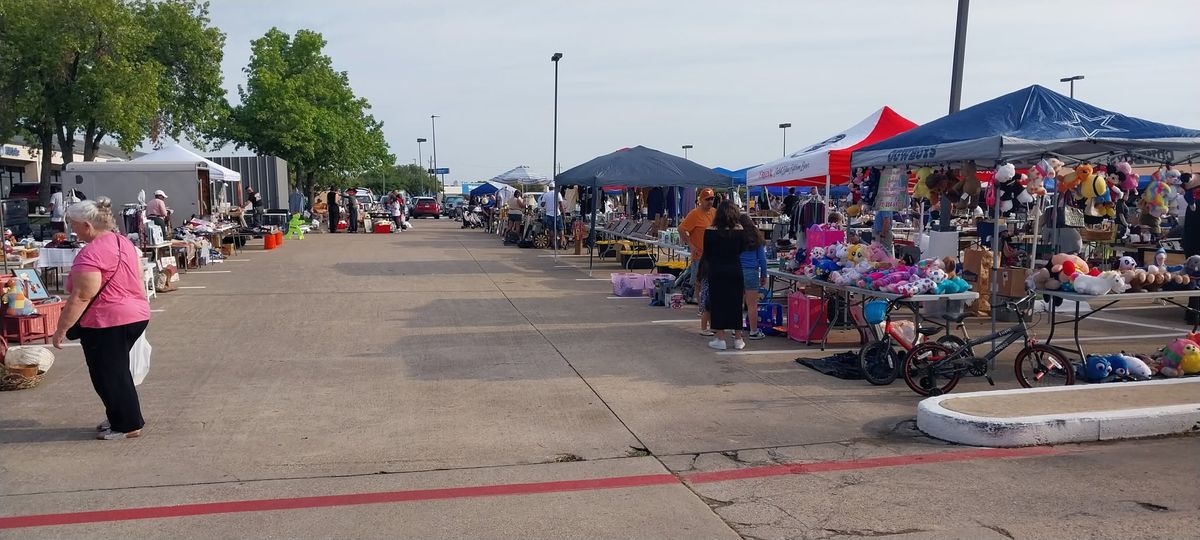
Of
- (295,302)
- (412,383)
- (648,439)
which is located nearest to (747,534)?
(648,439)

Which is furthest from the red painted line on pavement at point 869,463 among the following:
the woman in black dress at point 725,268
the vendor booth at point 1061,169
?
the woman in black dress at point 725,268

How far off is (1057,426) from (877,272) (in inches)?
107

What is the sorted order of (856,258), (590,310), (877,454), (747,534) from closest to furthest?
(747,534), (877,454), (856,258), (590,310)

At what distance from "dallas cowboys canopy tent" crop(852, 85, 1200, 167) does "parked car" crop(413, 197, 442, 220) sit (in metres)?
45.0

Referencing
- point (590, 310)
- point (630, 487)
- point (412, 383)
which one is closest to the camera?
point (630, 487)

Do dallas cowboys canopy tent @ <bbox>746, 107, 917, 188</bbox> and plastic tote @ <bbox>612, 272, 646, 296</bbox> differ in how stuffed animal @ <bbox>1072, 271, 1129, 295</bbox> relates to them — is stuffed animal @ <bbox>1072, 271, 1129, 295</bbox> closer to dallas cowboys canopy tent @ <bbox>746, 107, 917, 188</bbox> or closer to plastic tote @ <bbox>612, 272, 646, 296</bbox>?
dallas cowboys canopy tent @ <bbox>746, 107, 917, 188</bbox>

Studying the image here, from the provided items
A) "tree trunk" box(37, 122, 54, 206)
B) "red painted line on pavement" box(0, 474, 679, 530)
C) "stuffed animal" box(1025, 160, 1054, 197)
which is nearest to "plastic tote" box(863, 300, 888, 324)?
"stuffed animal" box(1025, 160, 1054, 197)

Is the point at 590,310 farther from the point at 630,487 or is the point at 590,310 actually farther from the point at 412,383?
the point at 630,487

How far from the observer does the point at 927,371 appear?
25.7 ft

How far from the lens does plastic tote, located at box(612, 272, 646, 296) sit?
14.4 meters

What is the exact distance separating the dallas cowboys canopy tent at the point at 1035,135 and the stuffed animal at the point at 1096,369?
2.17m

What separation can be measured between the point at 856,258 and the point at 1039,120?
2.58m

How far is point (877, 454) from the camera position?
243 inches

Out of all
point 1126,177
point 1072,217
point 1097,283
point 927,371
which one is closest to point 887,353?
point 927,371
